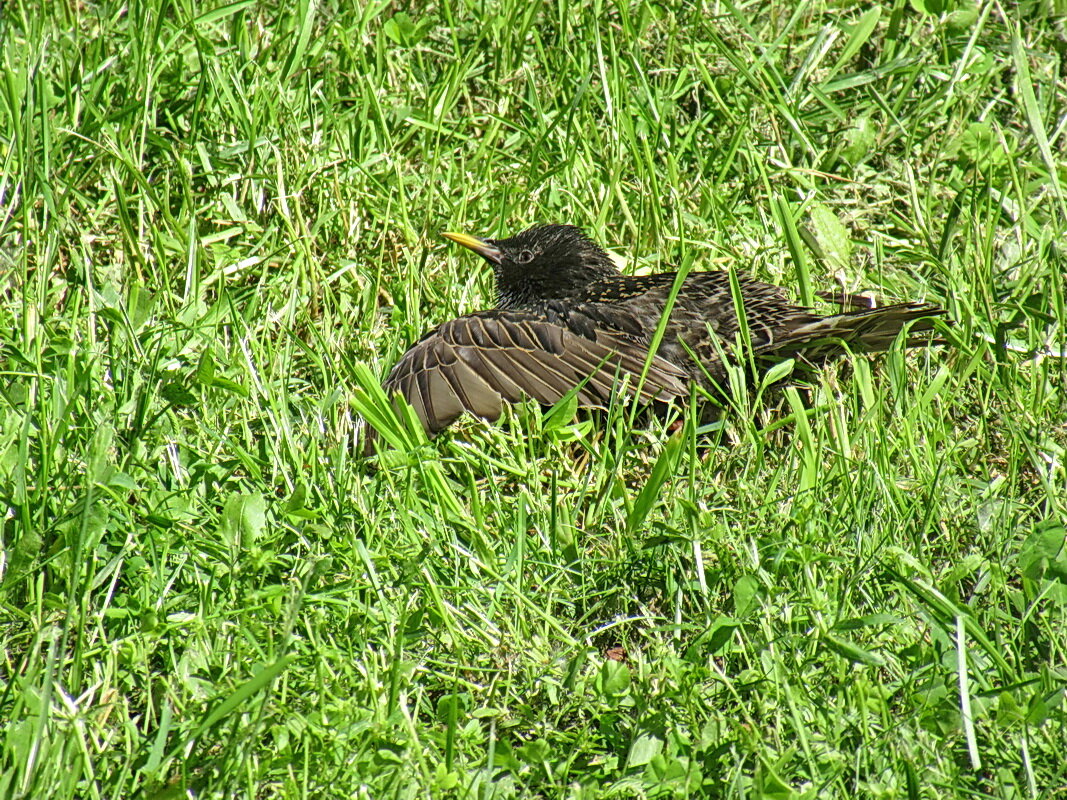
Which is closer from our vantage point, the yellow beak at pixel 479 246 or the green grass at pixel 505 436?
the green grass at pixel 505 436

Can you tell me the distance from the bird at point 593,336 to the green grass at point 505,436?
0.17 metres

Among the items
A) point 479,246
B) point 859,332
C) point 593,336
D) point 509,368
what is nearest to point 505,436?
point 509,368

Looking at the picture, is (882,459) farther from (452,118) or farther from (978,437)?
(452,118)

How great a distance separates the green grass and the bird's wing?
0.14m

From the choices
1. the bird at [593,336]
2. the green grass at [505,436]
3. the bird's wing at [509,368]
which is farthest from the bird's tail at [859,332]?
the bird's wing at [509,368]

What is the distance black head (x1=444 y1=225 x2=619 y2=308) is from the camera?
221 inches

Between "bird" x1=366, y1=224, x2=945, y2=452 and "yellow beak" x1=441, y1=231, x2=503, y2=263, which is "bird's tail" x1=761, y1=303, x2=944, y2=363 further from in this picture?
"yellow beak" x1=441, y1=231, x2=503, y2=263

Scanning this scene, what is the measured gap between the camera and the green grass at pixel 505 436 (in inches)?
125

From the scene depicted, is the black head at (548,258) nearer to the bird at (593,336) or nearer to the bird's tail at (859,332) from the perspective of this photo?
the bird at (593,336)

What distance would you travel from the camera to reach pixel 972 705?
3156 millimetres

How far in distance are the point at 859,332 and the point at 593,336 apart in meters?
1.09

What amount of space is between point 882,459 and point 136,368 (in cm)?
Answer: 262

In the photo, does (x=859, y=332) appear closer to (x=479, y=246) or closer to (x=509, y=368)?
(x=509, y=368)

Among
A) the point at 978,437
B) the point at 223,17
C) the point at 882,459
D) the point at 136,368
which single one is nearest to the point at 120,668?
the point at 136,368
